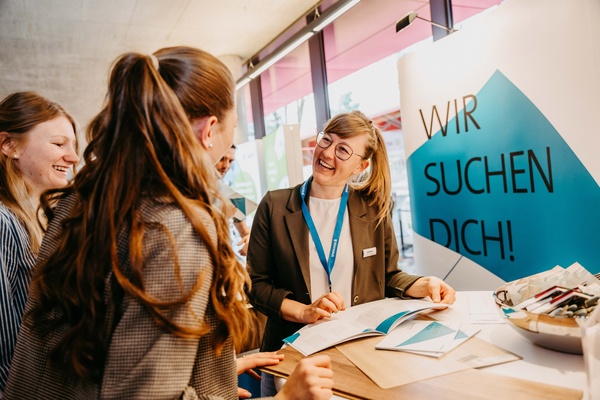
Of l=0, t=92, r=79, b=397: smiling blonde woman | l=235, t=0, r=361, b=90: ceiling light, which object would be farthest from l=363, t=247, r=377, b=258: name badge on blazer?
l=235, t=0, r=361, b=90: ceiling light

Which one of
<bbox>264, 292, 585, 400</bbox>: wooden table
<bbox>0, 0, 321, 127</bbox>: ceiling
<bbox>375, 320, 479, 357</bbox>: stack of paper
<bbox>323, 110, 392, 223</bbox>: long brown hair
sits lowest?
<bbox>264, 292, 585, 400</bbox>: wooden table

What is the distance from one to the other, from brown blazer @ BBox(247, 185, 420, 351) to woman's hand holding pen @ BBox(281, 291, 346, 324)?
104mm

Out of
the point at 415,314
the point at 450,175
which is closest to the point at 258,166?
the point at 450,175

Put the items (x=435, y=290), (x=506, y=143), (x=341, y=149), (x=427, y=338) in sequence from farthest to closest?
(x=506, y=143)
(x=341, y=149)
(x=435, y=290)
(x=427, y=338)

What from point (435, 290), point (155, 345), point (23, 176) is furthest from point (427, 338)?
point (23, 176)

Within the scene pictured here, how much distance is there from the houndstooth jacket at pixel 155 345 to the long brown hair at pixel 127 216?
0.02m

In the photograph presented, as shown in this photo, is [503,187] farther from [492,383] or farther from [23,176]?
[23,176]

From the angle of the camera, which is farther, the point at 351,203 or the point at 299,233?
the point at 351,203

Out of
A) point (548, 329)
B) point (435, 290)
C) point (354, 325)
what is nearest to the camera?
point (548, 329)

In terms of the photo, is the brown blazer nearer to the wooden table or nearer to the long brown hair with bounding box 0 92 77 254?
the wooden table

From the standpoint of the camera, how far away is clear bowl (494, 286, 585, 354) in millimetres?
1083

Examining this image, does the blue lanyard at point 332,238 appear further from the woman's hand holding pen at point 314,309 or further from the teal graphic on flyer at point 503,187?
the teal graphic on flyer at point 503,187

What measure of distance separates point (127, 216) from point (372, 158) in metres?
1.45

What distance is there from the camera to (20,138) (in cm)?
169
